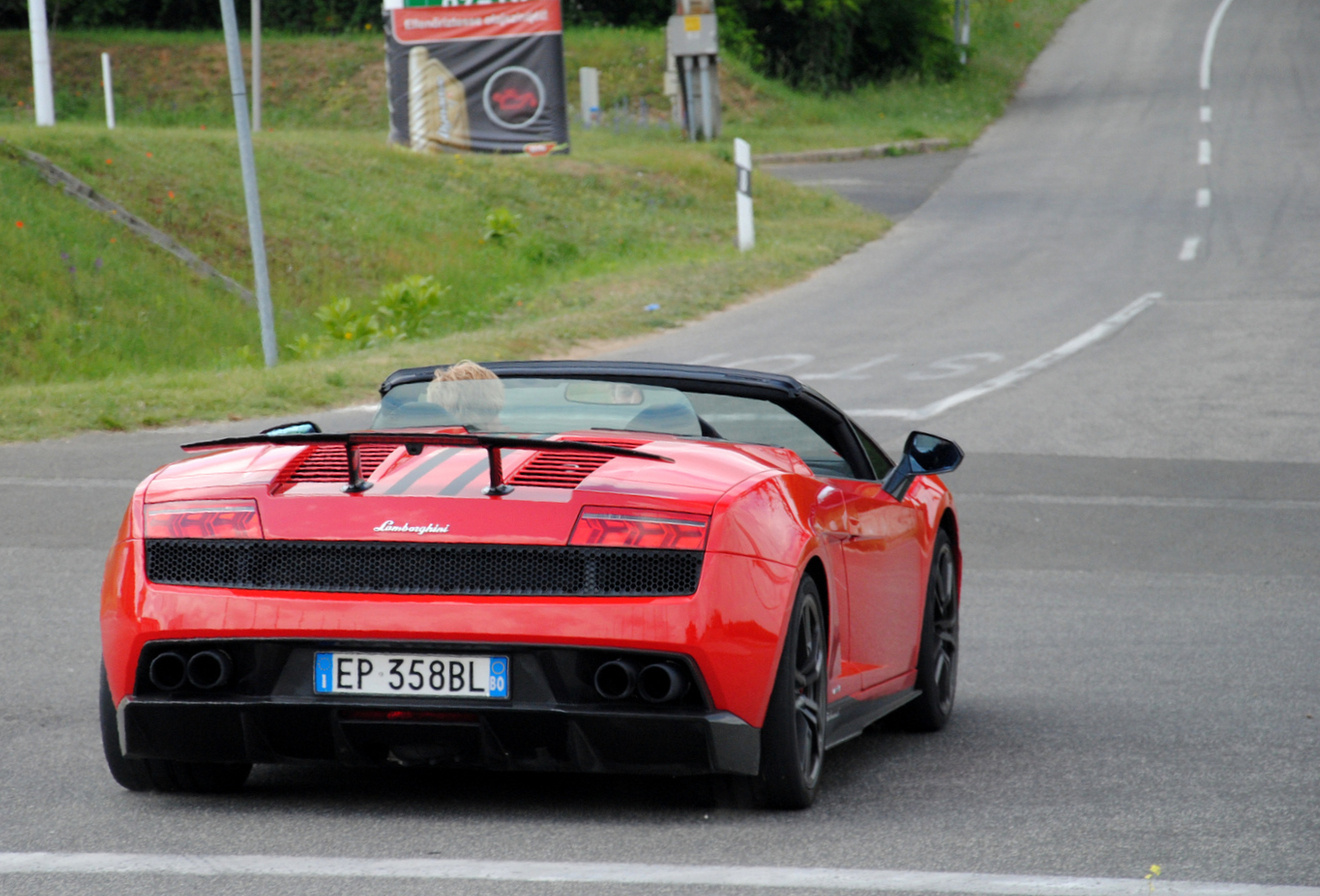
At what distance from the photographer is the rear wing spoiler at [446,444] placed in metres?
4.38

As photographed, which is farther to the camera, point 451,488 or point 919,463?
point 919,463

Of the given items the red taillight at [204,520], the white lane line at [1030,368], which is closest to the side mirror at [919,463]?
the red taillight at [204,520]

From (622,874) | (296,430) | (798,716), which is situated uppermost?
(296,430)

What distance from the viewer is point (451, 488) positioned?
4363 millimetres

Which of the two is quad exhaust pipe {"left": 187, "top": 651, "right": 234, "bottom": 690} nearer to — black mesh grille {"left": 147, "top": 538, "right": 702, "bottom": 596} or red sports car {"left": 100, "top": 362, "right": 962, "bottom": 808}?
red sports car {"left": 100, "top": 362, "right": 962, "bottom": 808}

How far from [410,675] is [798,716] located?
3.41 feet

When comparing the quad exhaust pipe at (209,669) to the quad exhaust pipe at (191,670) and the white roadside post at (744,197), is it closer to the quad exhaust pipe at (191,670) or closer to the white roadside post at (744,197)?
the quad exhaust pipe at (191,670)

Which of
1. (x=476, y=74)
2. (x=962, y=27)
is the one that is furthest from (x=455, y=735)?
(x=962, y=27)

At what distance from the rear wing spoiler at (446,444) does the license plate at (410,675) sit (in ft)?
1.35

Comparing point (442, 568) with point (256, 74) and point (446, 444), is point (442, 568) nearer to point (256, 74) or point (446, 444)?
point (446, 444)

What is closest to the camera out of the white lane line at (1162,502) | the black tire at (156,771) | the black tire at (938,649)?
the black tire at (156,771)

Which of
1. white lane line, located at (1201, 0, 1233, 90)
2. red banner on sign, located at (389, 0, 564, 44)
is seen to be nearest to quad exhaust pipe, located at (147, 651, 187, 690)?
red banner on sign, located at (389, 0, 564, 44)

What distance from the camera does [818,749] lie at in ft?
15.6

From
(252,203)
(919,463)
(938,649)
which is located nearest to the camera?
(919,463)
